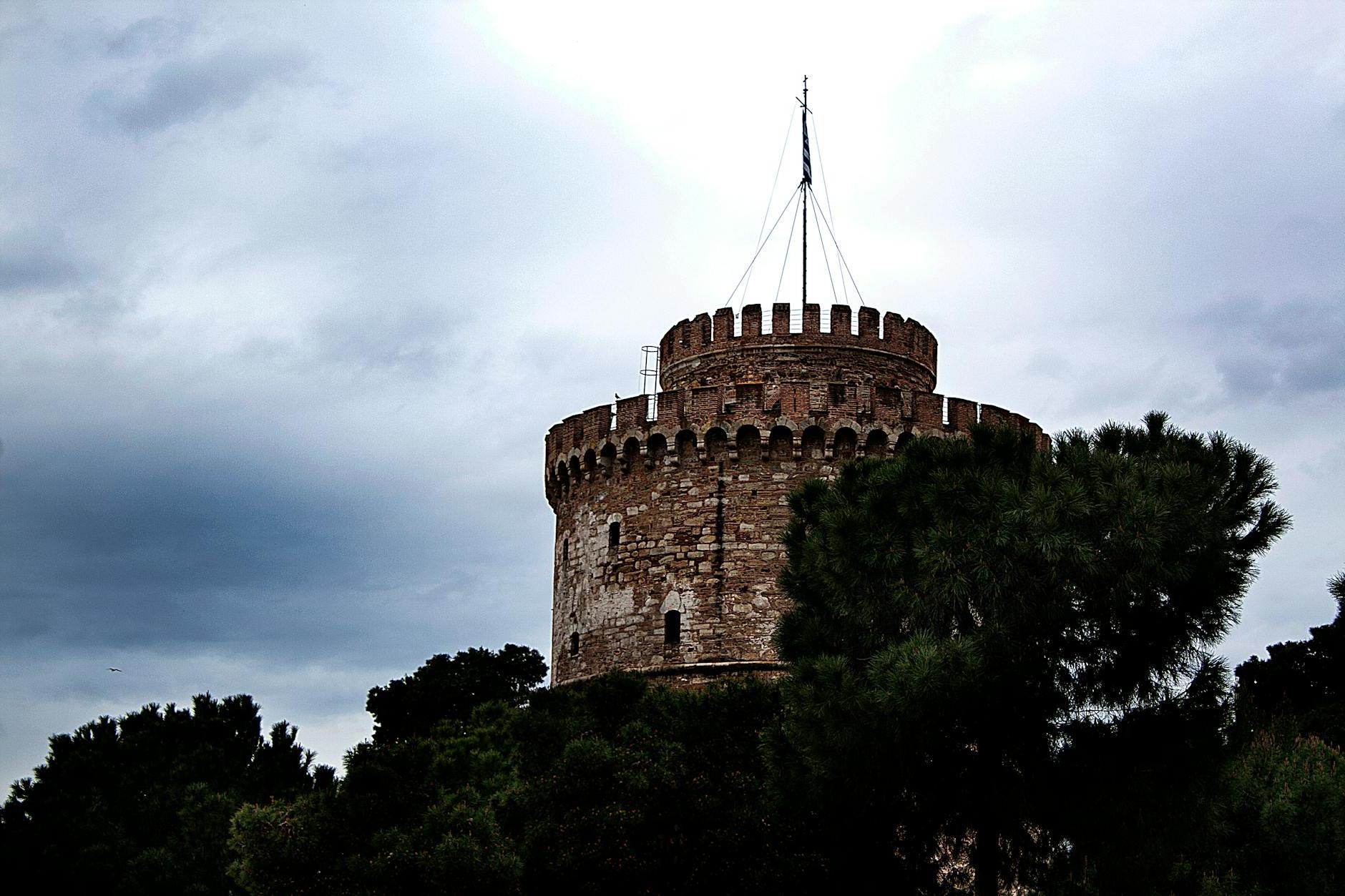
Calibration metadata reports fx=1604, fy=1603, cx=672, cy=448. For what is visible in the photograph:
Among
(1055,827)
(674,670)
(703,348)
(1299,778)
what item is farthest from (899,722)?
(703,348)

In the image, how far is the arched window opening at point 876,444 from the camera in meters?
29.9

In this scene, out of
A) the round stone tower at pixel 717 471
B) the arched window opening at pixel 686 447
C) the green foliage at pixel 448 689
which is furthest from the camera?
the green foliage at pixel 448 689

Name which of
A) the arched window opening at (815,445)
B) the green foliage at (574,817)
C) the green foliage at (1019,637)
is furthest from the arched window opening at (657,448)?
the green foliage at (1019,637)

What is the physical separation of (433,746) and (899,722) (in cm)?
1132

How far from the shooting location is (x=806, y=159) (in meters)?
35.3

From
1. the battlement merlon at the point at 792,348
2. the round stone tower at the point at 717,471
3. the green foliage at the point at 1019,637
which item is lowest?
the green foliage at the point at 1019,637

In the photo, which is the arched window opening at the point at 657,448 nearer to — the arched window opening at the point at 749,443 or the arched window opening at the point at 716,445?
the arched window opening at the point at 716,445

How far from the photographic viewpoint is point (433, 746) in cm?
2741

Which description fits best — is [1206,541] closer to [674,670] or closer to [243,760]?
[674,670]

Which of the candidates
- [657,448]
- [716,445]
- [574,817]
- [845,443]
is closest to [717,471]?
[716,445]

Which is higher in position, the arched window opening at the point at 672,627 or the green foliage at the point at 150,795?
the arched window opening at the point at 672,627

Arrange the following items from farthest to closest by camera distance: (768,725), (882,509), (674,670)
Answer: (674,670) → (768,725) → (882,509)

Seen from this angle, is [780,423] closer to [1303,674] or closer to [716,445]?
[716,445]

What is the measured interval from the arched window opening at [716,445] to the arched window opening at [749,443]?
10.0 inches
